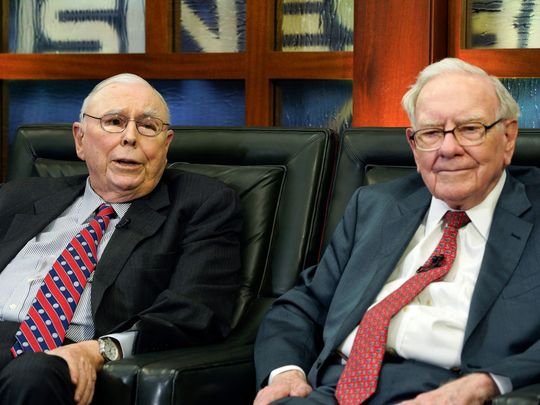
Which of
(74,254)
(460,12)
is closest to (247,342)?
(74,254)

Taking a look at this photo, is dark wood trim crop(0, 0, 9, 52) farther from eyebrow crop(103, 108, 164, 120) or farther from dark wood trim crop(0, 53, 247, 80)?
eyebrow crop(103, 108, 164, 120)

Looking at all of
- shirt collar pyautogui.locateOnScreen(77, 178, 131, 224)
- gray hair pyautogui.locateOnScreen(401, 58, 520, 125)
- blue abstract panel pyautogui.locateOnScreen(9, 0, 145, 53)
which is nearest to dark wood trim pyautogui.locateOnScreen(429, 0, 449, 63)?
gray hair pyautogui.locateOnScreen(401, 58, 520, 125)

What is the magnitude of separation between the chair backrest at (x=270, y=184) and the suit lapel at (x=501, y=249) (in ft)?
2.10

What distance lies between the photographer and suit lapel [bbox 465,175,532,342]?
2.15 m

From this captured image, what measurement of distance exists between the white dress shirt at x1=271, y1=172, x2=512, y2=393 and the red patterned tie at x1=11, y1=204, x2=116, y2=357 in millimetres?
615

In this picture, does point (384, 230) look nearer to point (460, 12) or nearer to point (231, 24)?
point (460, 12)

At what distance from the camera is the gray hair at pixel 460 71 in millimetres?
2322

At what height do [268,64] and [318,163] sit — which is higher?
[268,64]

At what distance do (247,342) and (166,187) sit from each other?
0.54m

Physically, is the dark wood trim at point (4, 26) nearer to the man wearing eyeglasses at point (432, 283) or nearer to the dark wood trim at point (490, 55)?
the dark wood trim at point (490, 55)

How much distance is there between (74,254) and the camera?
2.71 metres

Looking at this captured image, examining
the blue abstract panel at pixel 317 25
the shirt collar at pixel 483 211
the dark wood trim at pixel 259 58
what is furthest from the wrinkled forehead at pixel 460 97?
the dark wood trim at pixel 259 58

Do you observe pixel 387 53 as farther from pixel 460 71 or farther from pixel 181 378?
pixel 181 378

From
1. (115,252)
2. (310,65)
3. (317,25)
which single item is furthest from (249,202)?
(317,25)
